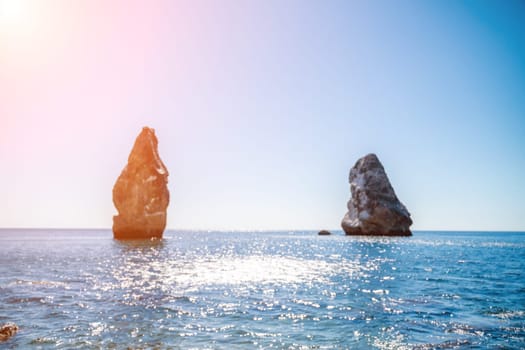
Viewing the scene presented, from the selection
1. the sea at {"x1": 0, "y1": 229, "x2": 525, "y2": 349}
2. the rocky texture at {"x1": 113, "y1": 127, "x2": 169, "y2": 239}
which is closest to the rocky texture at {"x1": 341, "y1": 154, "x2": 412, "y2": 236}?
the rocky texture at {"x1": 113, "y1": 127, "x2": 169, "y2": 239}

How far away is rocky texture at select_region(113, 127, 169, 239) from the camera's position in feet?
320

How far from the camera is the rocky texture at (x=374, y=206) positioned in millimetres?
124750

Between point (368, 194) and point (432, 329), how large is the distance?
374ft

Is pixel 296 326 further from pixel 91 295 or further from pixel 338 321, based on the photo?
pixel 91 295

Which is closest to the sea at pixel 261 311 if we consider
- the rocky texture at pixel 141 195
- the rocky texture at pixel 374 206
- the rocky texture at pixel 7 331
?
the rocky texture at pixel 7 331

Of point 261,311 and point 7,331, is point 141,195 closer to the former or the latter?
point 261,311

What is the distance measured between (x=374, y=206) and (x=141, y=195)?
72961mm

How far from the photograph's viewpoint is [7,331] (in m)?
14.8

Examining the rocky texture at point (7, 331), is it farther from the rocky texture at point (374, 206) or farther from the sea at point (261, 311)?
the rocky texture at point (374, 206)

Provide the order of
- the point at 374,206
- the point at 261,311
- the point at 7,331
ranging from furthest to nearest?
the point at 374,206, the point at 261,311, the point at 7,331

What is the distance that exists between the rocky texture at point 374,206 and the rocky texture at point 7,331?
119 meters

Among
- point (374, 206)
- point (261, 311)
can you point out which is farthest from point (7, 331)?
point (374, 206)

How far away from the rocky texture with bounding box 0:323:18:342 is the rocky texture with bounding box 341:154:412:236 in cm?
11863

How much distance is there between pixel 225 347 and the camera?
13492mm
